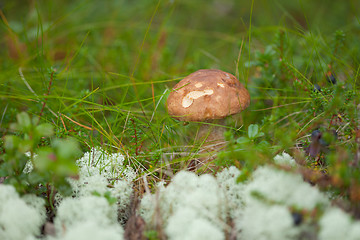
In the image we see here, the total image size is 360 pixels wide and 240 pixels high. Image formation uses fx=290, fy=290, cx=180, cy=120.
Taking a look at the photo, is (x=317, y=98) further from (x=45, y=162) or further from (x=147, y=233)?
(x=45, y=162)

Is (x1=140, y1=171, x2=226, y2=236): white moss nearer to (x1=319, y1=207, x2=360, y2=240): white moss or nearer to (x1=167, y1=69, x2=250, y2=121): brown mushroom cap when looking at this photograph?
(x1=319, y1=207, x2=360, y2=240): white moss

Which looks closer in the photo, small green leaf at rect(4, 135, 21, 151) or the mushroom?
A: small green leaf at rect(4, 135, 21, 151)

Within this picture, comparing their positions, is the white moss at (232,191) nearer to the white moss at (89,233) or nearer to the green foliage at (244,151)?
the green foliage at (244,151)

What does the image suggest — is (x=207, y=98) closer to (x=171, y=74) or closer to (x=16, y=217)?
(x=16, y=217)

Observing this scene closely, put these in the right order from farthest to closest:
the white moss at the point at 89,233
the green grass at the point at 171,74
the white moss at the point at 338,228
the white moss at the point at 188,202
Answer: the green grass at the point at 171,74 → the white moss at the point at 188,202 → the white moss at the point at 89,233 → the white moss at the point at 338,228

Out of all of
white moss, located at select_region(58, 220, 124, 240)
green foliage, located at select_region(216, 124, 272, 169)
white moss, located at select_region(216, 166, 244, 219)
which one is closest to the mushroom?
green foliage, located at select_region(216, 124, 272, 169)

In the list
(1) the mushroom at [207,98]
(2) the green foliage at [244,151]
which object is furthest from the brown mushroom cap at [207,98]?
(2) the green foliage at [244,151]

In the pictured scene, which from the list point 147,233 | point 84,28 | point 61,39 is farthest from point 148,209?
point 61,39

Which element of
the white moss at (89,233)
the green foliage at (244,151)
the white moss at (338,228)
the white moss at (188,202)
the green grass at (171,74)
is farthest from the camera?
the green grass at (171,74)
